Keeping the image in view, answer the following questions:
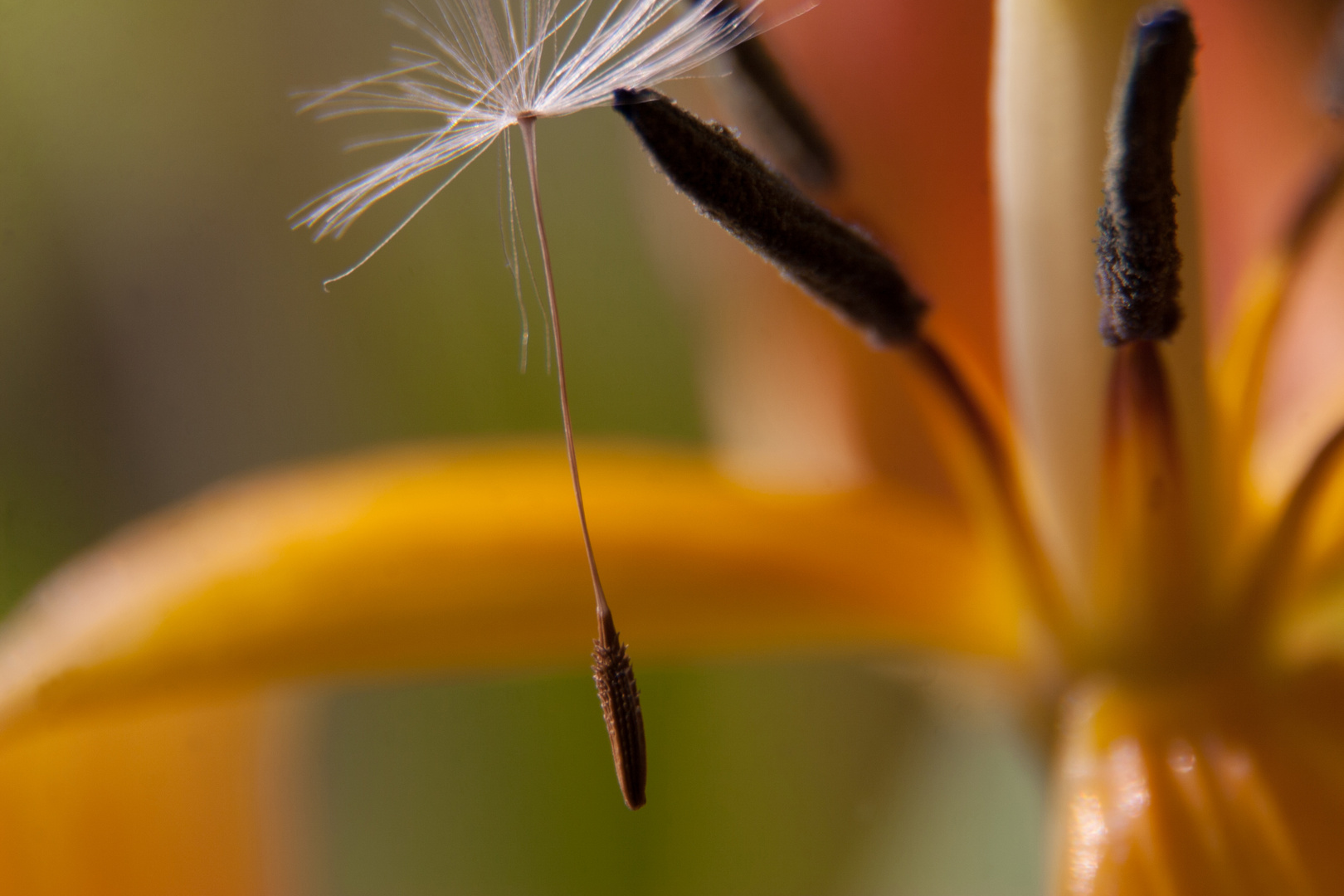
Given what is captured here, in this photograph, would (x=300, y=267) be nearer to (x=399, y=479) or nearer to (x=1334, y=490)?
(x=399, y=479)

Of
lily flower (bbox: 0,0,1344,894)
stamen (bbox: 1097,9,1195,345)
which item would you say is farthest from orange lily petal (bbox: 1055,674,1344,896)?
stamen (bbox: 1097,9,1195,345)

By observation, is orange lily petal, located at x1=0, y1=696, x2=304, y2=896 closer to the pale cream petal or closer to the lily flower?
the lily flower

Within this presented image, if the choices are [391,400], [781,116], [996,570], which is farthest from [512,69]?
[391,400]

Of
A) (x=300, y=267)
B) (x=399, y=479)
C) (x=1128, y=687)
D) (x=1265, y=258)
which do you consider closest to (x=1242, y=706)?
(x=1128, y=687)

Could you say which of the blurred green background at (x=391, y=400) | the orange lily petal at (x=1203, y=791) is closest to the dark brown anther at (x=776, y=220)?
the orange lily petal at (x=1203, y=791)

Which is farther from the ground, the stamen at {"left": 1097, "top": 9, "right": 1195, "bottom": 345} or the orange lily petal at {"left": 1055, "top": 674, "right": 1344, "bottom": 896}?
the stamen at {"left": 1097, "top": 9, "right": 1195, "bottom": 345}

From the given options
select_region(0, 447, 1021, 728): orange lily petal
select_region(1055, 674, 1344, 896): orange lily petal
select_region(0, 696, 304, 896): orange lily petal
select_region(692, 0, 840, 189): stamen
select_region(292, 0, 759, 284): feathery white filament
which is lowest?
select_region(1055, 674, 1344, 896): orange lily petal

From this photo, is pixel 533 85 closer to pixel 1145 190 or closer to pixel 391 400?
pixel 1145 190
